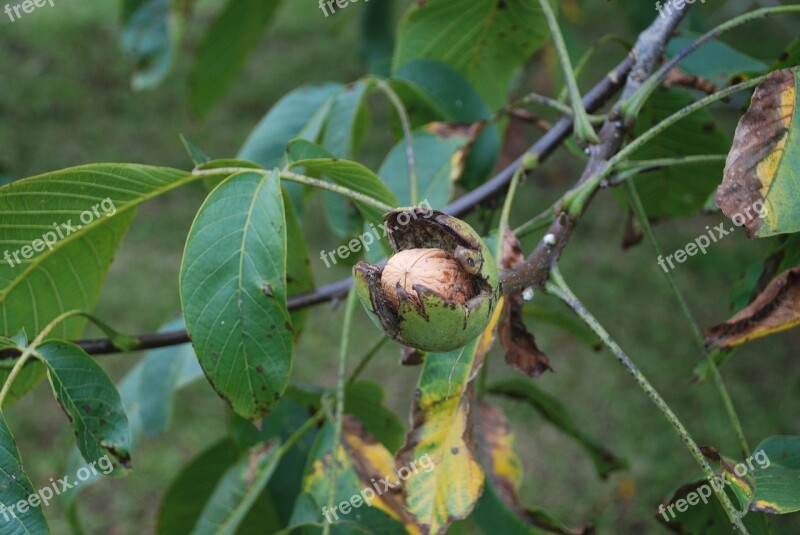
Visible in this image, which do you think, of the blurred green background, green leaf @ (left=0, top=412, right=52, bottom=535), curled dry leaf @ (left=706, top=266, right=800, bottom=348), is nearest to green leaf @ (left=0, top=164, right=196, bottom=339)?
green leaf @ (left=0, top=412, right=52, bottom=535)

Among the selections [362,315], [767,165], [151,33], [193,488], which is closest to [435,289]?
[767,165]

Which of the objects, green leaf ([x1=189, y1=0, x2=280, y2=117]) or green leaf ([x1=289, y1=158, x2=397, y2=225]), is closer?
green leaf ([x1=289, y1=158, x2=397, y2=225])

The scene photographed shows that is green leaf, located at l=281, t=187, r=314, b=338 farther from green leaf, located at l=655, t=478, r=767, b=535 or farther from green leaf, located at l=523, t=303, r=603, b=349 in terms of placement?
green leaf, located at l=655, t=478, r=767, b=535

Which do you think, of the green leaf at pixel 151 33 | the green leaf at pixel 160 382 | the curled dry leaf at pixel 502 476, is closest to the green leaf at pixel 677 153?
the curled dry leaf at pixel 502 476

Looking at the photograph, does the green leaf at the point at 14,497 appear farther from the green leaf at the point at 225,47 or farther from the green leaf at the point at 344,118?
the green leaf at the point at 225,47

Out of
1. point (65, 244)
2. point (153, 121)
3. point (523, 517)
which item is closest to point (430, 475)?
point (523, 517)
